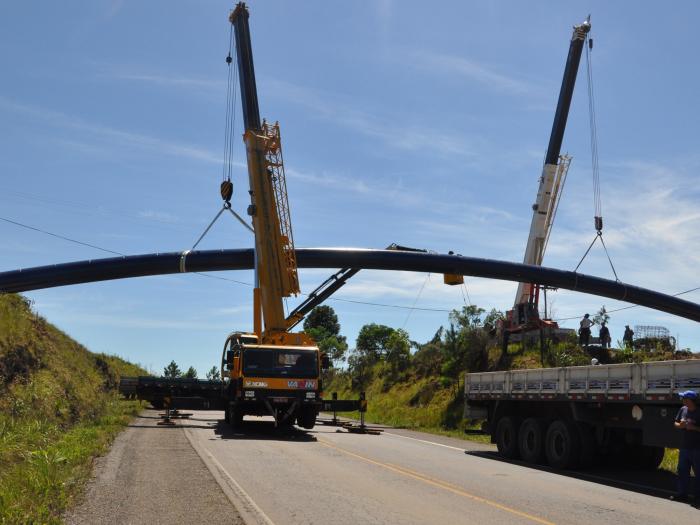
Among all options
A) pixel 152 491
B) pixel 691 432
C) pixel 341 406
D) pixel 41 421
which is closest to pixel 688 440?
pixel 691 432

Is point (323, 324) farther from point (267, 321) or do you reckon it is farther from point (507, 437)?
point (507, 437)

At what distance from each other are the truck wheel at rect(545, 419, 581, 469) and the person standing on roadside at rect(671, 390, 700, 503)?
384 centimetres

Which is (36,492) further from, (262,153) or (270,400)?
(262,153)

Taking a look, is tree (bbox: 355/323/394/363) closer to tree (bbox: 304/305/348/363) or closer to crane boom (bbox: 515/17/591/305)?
tree (bbox: 304/305/348/363)

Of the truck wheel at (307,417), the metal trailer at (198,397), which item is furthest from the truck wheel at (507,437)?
the truck wheel at (307,417)

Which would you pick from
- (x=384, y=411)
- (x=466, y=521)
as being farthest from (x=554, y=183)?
(x=466, y=521)

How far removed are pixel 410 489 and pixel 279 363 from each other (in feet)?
36.8

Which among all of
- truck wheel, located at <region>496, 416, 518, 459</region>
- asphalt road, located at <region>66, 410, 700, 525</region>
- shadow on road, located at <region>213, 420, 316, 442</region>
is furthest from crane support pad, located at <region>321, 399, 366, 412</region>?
truck wheel, located at <region>496, 416, 518, 459</region>

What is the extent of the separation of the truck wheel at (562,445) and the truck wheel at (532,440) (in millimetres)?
253

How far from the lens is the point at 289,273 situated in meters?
26.1

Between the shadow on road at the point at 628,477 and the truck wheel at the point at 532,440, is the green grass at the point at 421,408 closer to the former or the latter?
the truck wheel at the point at 532,440

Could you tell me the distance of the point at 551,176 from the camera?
38531mm

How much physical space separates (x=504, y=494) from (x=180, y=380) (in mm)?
22157

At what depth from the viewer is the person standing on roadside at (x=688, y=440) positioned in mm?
11102
